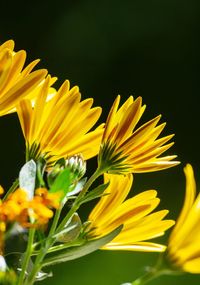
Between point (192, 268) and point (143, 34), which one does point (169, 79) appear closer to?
point (143, 34)

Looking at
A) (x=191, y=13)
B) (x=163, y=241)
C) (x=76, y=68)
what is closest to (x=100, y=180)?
(x=163, y=241)

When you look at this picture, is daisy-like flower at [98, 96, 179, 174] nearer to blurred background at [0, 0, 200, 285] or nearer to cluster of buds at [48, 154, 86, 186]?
cluster of buds at [48, 154, 86, 186]

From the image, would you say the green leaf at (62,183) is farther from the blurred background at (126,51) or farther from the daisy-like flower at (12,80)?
the blurred background at (126,51)

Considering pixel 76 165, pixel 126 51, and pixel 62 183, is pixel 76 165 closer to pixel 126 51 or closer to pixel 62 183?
pixel 62 183

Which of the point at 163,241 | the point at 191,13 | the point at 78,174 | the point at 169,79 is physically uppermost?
the point at 78,174

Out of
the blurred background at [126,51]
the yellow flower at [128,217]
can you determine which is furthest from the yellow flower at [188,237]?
the blurred background at [126,51]

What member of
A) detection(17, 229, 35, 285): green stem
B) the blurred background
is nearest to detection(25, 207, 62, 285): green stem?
detection(17, 229, 35, 285): green stem
